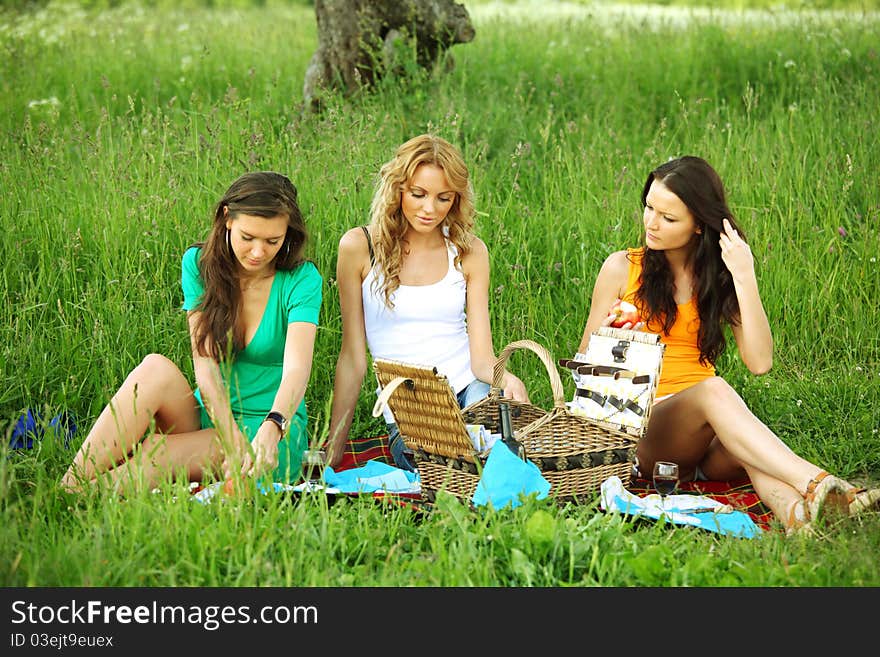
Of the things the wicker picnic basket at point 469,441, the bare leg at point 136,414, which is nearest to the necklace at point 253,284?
the bare leg at point 136,414

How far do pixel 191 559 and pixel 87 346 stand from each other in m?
2.26

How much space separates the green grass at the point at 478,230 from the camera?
3.06 m

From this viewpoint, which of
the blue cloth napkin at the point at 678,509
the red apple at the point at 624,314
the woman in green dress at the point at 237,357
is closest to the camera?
the blue cloth napkin at the point at 678,509

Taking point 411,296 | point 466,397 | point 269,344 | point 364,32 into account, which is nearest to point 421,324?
point 411,296

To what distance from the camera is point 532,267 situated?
570cm

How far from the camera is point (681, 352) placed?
4340 millimetres

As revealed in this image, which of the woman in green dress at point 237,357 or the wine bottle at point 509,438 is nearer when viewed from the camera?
the wine bottle at point 509,438

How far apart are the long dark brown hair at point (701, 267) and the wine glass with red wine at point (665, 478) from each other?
22.3 inches

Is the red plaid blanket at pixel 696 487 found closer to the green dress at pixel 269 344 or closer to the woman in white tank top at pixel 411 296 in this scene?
the woman in white tank top at pixel 411 296

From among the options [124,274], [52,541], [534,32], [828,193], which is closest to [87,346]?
[124,274]

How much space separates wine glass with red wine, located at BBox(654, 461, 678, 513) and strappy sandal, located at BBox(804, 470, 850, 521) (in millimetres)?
560

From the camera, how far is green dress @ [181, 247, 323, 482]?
164 inches

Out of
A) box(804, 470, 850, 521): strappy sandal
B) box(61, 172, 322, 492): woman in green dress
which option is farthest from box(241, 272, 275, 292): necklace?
box(804, 470, 850, 521): strappy sandal
